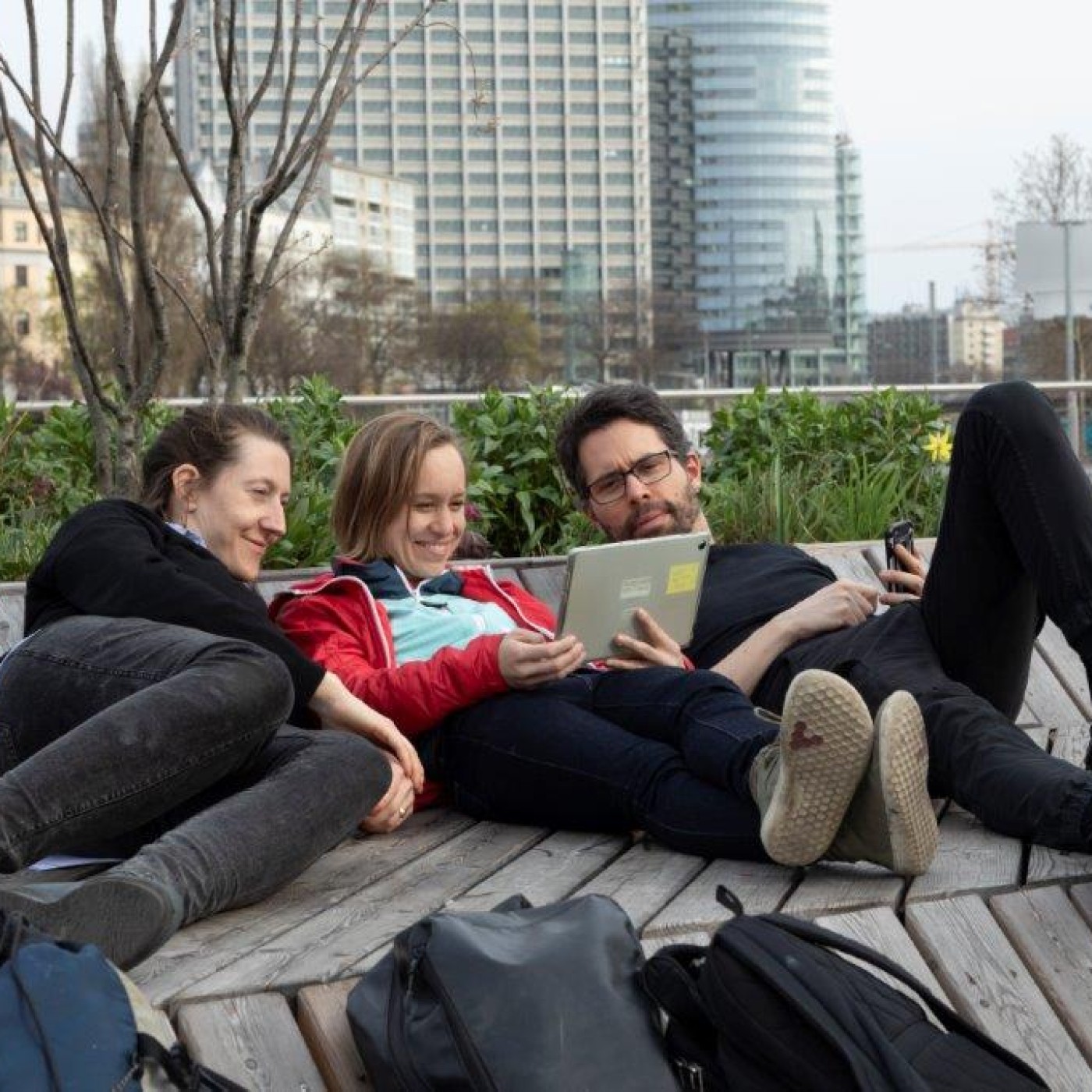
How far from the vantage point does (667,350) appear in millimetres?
109312

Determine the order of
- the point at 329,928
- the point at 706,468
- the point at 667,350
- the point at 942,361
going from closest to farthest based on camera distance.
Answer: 1. the point at 329,928
2. the point at 706,468
3. the point at 667,350
4. the point at 942,361

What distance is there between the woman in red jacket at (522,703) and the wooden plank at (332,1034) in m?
0.85

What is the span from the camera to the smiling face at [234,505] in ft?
13.2

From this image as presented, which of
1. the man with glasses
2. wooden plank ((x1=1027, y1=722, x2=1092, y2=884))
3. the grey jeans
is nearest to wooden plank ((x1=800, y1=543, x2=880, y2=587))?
the man with glasses

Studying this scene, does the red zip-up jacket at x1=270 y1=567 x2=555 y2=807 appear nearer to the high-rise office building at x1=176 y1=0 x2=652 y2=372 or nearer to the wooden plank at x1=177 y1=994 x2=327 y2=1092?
the wooden plank at x1=177 y1=994 x2=327 y2=1092

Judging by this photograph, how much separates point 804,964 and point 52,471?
512 cm

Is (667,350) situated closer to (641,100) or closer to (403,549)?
(641,100)

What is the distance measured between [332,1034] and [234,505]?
5.56ft

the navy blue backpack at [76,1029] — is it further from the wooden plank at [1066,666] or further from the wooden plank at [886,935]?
the wooden plank at [1066,666]

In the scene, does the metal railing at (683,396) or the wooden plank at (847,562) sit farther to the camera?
the metal railing at (683,396)

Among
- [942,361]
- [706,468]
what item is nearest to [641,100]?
[942,361]

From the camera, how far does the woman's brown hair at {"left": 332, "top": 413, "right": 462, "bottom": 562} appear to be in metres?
4.10

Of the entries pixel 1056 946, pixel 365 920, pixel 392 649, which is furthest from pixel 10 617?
pixel 1056 946

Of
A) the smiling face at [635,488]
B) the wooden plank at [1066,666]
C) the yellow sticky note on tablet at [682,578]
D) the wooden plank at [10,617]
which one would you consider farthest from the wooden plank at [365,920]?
the wooden plank at [1066,666]
